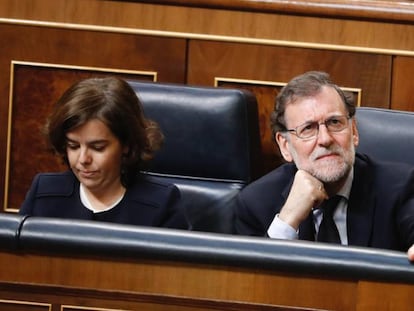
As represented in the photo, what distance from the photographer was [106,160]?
1.47 metres

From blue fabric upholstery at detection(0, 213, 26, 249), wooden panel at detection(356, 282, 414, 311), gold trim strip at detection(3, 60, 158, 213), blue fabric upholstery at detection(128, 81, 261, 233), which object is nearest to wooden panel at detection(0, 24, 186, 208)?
gold trim strip at detection(3, 60, 158, 213)

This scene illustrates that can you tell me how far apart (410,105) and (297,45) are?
25 cm

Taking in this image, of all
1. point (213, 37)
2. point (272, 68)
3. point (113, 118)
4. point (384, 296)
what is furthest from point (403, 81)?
point (384, 296)

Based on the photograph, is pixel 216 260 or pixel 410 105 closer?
pixel 216 260

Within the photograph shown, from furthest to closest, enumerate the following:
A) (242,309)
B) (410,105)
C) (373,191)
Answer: (410,105), (373,191), (242,309)

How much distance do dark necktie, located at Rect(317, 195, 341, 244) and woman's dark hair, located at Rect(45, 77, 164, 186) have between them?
11.2 inches

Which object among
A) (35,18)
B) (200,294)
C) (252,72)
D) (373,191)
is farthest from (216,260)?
(35,18)

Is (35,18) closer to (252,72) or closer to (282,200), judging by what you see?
(252,72)

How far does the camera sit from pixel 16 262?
1.06 meters

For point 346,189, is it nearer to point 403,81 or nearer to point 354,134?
point 354,134

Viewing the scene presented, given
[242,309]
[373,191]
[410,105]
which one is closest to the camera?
[242,309]

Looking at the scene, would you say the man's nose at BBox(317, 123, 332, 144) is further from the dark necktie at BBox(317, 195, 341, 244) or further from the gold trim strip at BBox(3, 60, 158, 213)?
the gold trim strip at BBox(3, 60, 158, 213)

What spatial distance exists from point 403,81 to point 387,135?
33 cm

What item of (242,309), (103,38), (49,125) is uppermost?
(103,38)
